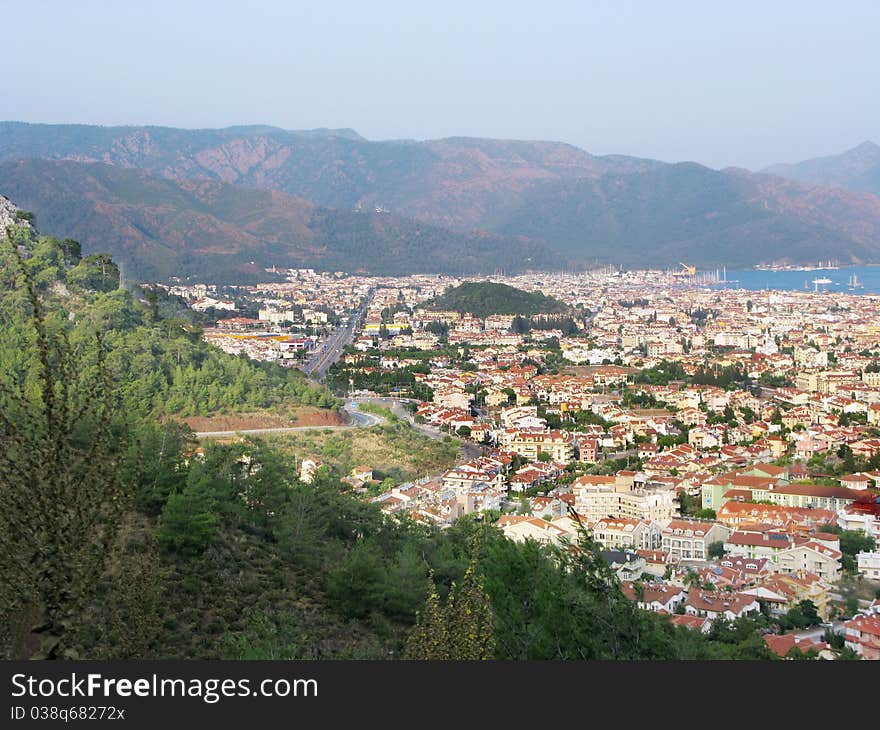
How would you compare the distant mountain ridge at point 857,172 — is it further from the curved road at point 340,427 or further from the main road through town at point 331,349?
the curved road at point 340,427

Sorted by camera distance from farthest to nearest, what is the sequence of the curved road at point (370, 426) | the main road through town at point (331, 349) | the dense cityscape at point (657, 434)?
the main road through town at point (331, 349), the curved road at point (370, 426), the dense cityscape at point (657, 434)

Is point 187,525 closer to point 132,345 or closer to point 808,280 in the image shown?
point 132,345

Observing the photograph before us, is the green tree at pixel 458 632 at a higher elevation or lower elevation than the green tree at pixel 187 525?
higher

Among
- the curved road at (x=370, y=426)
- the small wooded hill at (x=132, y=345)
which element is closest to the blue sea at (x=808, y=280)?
the curved road at (x=370, y=426)

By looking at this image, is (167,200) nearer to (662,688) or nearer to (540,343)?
(540,343)

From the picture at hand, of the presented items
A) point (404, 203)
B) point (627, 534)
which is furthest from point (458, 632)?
point (404, 203)

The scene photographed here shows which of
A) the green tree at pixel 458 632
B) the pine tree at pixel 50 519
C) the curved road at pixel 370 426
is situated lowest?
the curved road at pixel 370 426

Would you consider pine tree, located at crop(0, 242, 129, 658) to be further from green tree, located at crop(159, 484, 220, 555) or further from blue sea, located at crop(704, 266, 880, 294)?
blue sea, located at crop(704, 266, 880, 294)

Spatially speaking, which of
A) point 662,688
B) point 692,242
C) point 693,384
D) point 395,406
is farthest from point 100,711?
point 692,242
